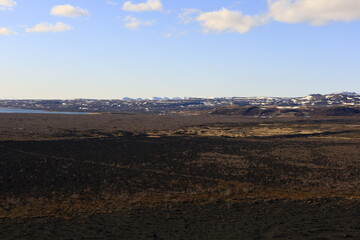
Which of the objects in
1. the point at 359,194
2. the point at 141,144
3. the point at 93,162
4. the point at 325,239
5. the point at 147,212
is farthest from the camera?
the point at 141,144

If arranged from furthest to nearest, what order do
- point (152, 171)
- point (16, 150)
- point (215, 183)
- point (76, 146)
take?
point (76, 146)
point (16, 150)
point (152, 171)
point (215, 183)

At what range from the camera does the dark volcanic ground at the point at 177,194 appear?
65.5 ft

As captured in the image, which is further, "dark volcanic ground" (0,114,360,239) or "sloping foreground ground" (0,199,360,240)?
"dark volcanic ground" (0,114,360,239)

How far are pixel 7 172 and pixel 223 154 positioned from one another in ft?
85.7

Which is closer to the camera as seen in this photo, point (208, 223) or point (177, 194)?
point (208, 223)

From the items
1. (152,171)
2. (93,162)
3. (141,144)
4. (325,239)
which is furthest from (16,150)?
(325,239)

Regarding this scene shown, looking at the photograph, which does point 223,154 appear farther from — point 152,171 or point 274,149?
point 152,171

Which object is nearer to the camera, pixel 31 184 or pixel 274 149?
pixel 31 184

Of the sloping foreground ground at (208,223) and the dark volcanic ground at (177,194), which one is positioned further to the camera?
the dark volcanic ground at (177,194)

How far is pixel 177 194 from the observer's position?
88.9ft

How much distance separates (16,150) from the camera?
149 ft

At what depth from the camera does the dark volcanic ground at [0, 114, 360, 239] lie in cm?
1997

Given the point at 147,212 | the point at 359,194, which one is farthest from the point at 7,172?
the point at 359,194

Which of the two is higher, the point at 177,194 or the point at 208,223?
the point at 177,194
